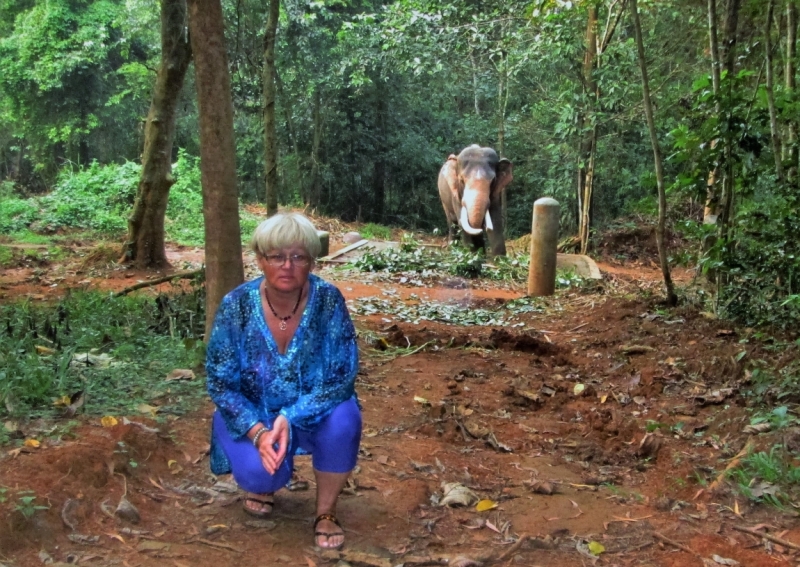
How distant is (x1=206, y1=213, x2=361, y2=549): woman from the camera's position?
2.90m

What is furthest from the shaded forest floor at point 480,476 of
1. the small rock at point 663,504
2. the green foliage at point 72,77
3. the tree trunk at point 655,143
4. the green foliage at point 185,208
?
the green foliage at point 72,77

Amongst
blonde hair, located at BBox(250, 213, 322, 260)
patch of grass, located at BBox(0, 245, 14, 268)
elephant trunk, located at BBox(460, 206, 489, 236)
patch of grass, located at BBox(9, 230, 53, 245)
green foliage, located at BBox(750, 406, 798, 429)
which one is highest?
blonde hair, located at BBox(250, 213, 322, 260)

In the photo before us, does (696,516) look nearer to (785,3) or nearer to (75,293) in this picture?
(785,3)

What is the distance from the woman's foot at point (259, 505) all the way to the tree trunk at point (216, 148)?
62.6 inches

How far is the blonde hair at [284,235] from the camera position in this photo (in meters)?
2.89

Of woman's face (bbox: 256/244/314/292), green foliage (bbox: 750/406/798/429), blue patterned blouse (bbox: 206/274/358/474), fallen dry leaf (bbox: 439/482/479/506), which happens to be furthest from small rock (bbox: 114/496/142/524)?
green foliage (bbox: 750/406/798/429)

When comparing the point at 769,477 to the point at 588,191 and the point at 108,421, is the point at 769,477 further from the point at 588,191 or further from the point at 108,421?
the point at 588,191

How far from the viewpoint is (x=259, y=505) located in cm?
Result: 318

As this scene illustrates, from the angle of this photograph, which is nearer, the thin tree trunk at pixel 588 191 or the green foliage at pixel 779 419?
the green foliage at pixel 779 419

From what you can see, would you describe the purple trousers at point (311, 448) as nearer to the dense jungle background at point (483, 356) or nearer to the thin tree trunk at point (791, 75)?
the dense jungle background at point (483, 356)

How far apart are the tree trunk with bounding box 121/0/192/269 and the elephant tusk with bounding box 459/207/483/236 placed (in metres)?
5.56

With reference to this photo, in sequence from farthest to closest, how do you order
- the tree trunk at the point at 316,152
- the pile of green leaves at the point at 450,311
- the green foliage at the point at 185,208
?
the tree trunk at the point at 316,152 < the green foliage at the point at 185,208 < the pile of green leaves at the point at 450,311

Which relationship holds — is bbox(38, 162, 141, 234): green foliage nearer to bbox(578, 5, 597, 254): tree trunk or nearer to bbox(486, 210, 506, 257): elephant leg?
bbox(486, 210, 506, 257): elephant leg

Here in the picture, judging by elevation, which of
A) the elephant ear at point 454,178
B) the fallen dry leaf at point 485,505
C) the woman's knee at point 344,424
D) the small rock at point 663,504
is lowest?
the small rock at point 663,504
